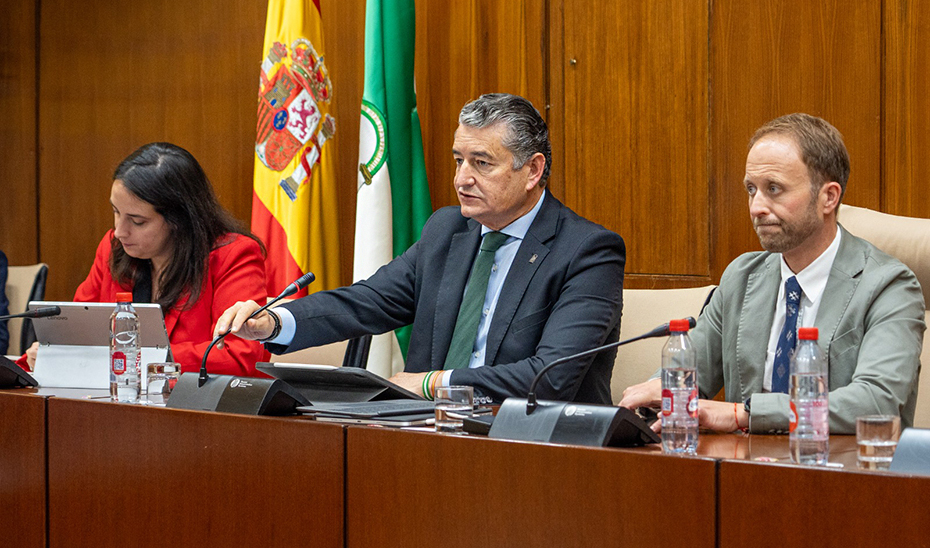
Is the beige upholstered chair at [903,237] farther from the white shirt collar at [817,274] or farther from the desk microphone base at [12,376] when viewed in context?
the desk microphone base at [12,376]

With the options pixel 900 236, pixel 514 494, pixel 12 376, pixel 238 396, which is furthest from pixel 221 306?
pixel 900 236

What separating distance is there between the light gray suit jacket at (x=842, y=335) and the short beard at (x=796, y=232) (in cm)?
8

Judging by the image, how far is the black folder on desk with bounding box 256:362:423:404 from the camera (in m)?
2.04

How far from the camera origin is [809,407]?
1.44 meters

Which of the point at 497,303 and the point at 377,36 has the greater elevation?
the point at 377,36

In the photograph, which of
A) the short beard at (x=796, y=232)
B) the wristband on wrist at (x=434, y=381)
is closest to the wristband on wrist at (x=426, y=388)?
the wristband on wrist at (x=434, y=381)

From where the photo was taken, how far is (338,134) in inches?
167

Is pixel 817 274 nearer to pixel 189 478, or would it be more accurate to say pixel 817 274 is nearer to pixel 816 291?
pixel 816 291

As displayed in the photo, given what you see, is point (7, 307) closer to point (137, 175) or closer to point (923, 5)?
point (137, 175)

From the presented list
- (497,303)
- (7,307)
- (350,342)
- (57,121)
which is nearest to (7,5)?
(57,121)

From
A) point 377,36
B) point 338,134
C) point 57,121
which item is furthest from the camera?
point 57,121

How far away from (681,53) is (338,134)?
4.89 ft

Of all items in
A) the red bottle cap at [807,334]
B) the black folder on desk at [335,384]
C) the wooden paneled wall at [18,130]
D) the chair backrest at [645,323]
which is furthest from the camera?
the wooden paneled wall at [18,130]

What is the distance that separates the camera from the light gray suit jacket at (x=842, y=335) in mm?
1864
